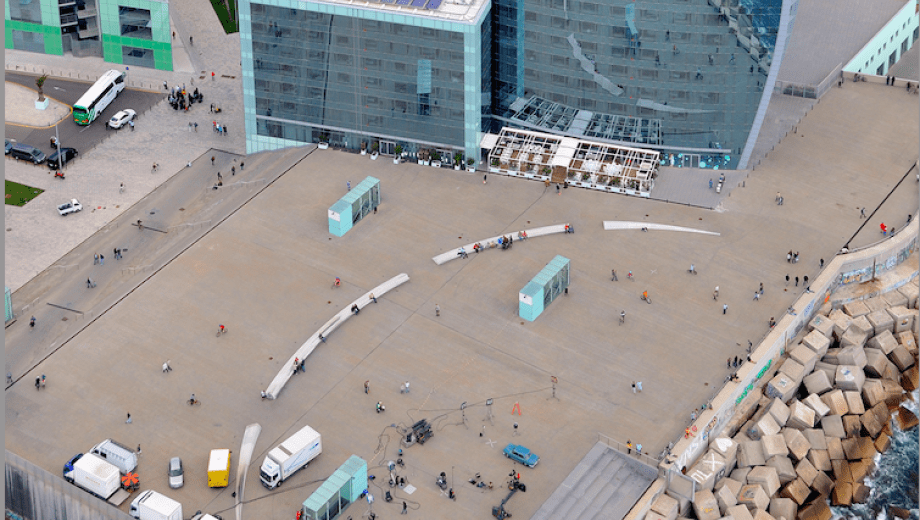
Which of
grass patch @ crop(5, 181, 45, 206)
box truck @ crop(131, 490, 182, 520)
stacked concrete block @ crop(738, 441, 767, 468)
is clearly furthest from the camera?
grass patch @ crop(5, 181, 45, 206)

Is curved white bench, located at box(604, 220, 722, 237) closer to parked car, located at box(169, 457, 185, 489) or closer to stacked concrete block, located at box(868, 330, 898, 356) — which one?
stacked concrete block, located at box(868, 330, 898, 356)

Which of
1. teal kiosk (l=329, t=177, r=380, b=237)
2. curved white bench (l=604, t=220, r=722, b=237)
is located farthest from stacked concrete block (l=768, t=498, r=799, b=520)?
teal kiosk (l=329, t=177, r=380, b=237)

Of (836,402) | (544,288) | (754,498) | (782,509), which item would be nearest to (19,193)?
(544,288)

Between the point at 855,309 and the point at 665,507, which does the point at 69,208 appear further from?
the point at 855,309

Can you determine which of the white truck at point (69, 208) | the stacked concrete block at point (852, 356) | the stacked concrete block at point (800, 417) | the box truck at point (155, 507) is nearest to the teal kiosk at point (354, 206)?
the white truck at point (69, 208)

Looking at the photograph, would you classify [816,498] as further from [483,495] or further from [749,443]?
[483,495]

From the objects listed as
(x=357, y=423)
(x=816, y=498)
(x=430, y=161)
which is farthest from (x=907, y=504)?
(x=430, y=161)

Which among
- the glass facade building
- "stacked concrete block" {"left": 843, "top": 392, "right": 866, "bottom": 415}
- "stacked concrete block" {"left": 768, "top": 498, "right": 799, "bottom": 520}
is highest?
the glass facade building

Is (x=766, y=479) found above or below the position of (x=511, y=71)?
below
